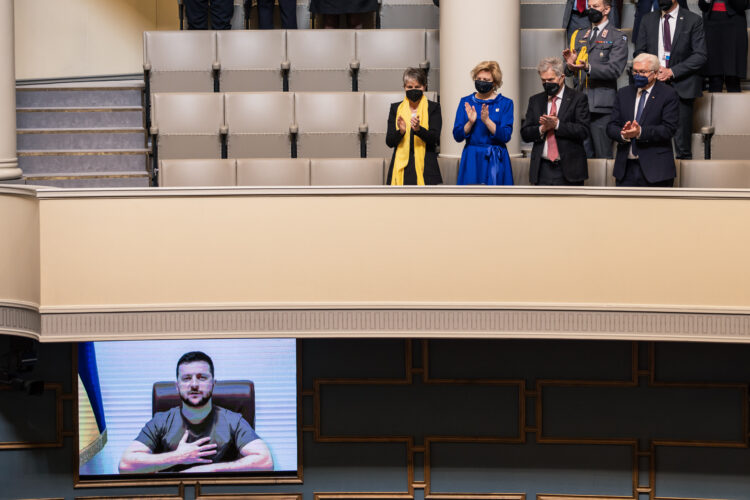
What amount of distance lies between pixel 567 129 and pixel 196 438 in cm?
211

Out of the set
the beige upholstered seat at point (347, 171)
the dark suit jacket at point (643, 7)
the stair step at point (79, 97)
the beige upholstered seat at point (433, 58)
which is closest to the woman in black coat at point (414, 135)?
the beige upholstered seat at point (347, 171)

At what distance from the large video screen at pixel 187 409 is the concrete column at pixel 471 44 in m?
1.25

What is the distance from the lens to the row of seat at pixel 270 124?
4.79 metres

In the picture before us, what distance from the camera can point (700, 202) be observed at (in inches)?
142

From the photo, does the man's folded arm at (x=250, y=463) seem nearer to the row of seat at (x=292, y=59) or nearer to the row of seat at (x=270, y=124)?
the row of seat at (x=270, y=124)

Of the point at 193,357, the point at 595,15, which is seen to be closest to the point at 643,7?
the point at 595,15

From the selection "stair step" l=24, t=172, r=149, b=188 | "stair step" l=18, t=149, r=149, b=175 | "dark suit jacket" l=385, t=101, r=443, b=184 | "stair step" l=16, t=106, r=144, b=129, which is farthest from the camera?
"stair step" l=16, t=106, r=144, b=129

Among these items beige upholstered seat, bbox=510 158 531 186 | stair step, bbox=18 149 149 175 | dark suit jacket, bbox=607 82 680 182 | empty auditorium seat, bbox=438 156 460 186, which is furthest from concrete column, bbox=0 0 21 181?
dark suit jacket, bbox=607 82 680 182

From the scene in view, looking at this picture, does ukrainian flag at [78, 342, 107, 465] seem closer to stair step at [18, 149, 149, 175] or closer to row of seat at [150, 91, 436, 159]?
stair step at [18, 149, 149, 175]

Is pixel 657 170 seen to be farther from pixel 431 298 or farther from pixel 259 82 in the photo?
pixel 259 82

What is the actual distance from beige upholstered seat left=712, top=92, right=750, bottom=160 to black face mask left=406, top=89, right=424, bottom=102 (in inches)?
55.2

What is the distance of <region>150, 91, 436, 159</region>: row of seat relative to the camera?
189 inches

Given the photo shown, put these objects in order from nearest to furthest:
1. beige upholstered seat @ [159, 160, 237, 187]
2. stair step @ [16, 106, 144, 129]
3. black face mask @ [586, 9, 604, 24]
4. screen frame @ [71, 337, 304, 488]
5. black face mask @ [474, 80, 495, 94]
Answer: black face mask @ [474, 80, 495, 94] → black face mask @ [586, 9, 604, 24] → beige upholstered seat @ [159, 160, 237, 187] → screen frame @ [71, 337, 304, 488] → stair step @ [16, 106, 144, 129]

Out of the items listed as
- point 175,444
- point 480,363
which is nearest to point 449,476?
point 480,363
